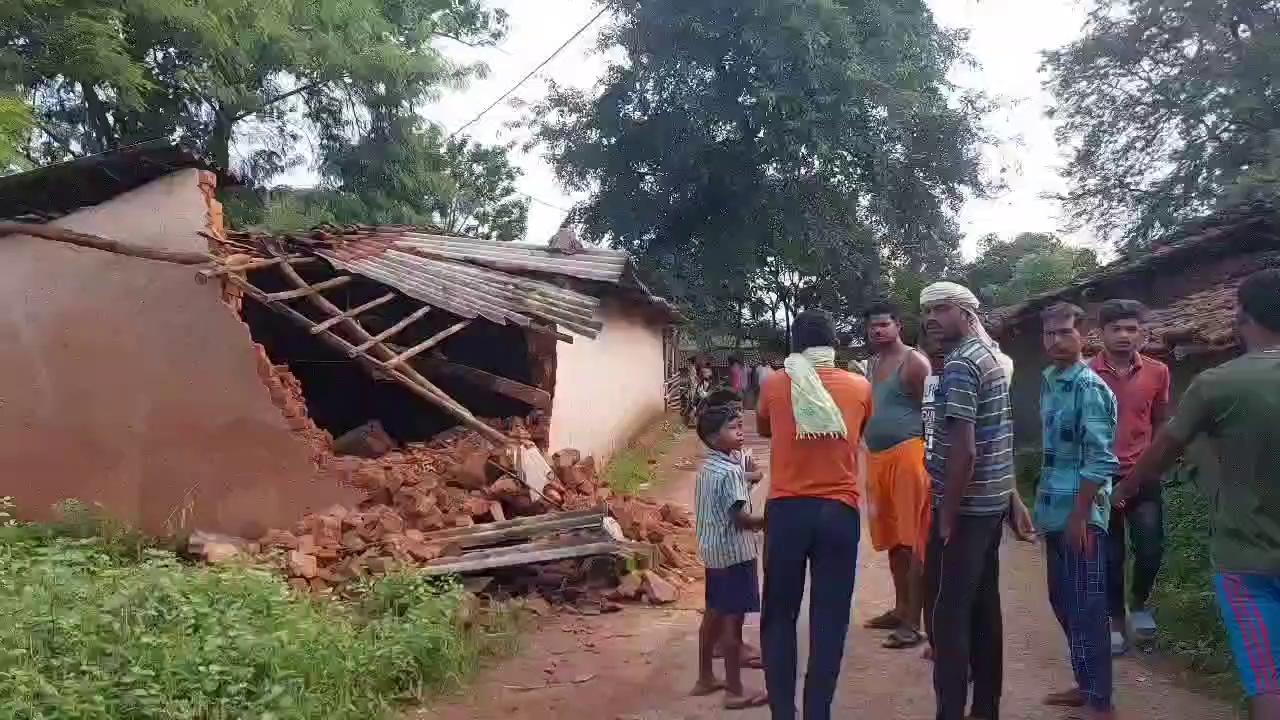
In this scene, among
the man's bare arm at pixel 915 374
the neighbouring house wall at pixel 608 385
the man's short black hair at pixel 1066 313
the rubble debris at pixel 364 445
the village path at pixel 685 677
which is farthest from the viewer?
the neighbouring house wall at pixel 608 385

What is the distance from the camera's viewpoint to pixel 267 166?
18312 mm

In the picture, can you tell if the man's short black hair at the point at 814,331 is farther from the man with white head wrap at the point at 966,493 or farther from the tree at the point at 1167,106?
the tree at the point at 1167,106

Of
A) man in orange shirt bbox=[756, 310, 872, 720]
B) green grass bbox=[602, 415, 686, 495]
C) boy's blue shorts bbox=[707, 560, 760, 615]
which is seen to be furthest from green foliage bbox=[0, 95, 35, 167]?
man in orange shirt bbox=[756, 310, 872, 720]

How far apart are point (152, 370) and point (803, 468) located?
19.5 feet

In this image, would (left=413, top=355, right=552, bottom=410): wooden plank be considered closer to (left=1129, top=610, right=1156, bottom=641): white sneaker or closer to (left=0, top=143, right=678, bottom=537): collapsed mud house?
(left=0, top=143, right=678, bottom=537): collapsed mud house

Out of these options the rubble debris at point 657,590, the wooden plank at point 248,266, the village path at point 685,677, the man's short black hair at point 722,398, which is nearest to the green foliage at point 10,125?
the wooden plank at point 248,266

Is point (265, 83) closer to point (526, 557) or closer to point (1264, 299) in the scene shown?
point (526, 557)

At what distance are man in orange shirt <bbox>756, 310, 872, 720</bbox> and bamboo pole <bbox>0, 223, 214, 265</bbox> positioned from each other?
18.1 ft

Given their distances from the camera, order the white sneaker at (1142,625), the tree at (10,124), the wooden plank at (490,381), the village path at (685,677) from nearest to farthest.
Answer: the village path at (685,677) < the white sneaker at (1142,625) < the tree at (10,124) < the wooden plank at (490,381)

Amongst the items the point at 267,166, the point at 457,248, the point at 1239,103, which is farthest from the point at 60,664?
the point at 1239,103

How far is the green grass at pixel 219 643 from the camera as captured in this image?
12.7 feet

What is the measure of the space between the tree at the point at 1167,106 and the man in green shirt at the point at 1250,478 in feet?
45.6

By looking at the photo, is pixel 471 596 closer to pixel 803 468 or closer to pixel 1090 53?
pixel 803 468

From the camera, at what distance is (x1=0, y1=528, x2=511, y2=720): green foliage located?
12.7 feet
